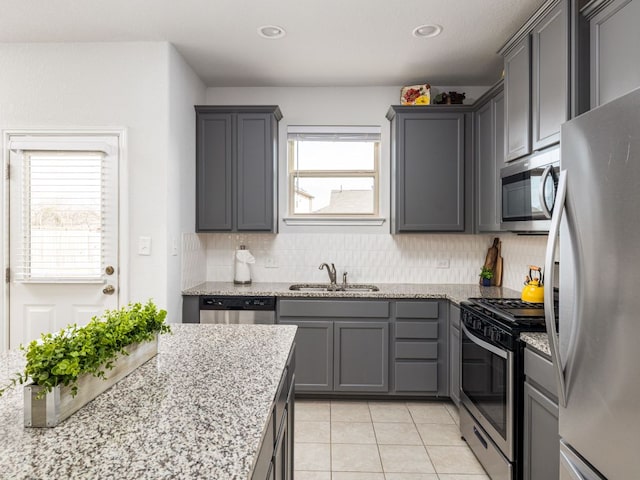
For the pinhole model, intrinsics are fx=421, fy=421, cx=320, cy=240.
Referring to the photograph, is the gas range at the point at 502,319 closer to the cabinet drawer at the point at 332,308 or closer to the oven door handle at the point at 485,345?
the oven door handle at the point at 485,345

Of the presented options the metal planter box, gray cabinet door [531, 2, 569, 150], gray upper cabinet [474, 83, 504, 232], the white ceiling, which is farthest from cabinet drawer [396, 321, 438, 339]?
the metal planter box

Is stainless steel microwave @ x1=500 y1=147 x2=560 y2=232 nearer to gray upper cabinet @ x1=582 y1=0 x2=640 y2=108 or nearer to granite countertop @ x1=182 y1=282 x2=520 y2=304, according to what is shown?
gray upper cabinet @ x1=582 y1=0 x2=640 y2=108

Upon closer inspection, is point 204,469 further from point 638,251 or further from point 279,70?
point 279,70

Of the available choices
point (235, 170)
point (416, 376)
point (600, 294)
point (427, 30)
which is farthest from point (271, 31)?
point (416, 376)

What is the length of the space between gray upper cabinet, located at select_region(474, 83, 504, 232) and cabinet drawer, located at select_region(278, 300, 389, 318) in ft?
3.54

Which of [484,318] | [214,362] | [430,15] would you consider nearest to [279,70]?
[430,15]

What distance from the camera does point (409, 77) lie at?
3.76 meters

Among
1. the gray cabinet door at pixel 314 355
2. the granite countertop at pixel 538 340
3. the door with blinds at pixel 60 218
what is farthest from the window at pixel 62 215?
the granite countertop at pixel 538 340

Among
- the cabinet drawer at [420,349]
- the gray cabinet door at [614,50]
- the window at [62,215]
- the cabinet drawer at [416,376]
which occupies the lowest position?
the cabinet drawer at [416,376]

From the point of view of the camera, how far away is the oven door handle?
2150 mm

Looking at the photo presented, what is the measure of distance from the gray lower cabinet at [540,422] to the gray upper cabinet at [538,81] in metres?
1.12

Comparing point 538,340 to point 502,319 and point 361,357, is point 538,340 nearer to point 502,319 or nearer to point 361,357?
point 502,319

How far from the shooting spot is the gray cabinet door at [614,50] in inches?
63.1

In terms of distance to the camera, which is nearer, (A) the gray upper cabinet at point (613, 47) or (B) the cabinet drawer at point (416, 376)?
(A) the gray upper cabinet at point (613, 47)
